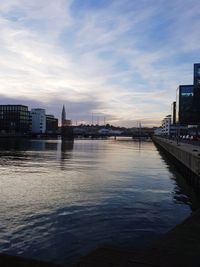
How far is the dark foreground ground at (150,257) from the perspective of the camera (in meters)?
8.25

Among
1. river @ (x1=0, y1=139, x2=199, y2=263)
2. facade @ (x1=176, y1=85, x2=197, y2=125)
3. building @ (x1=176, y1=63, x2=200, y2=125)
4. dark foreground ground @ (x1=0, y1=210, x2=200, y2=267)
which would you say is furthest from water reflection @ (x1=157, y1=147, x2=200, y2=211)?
facade @ (x1=176, y1=85, x2=197, y2=125)

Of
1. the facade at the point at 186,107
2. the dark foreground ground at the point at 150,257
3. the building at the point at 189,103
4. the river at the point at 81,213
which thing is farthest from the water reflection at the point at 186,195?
the facade at the point at 186,107

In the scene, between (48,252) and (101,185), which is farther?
(101,185)

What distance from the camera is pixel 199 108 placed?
11775cm

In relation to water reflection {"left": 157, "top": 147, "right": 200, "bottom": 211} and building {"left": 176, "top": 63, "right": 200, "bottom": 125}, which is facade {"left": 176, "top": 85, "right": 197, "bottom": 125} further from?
water reflection {"left": 157, "top": 147, "right": 200, "bottom": 211}

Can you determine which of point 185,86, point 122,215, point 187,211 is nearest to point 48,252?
point 122,215

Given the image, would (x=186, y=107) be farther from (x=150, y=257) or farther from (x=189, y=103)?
(x=150, y=257)

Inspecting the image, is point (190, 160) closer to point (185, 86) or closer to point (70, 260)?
point (70, 260)

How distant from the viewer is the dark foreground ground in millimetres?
8250

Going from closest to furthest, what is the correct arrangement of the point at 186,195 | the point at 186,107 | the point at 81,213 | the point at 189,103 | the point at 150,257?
the point at 150,257 < the point at 81,213 < the point at 186,195 < the point at 186,107 < the point at 189,103

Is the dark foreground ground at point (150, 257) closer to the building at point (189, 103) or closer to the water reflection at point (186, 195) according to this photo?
the water reflection at point (186, 195)

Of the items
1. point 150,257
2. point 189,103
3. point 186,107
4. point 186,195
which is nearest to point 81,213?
point 186,195

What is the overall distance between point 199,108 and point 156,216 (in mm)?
101481

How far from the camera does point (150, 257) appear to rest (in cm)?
873
